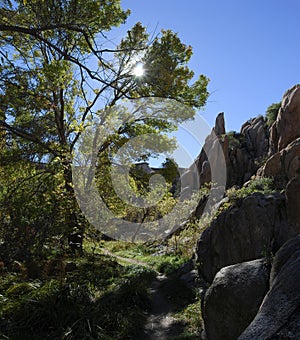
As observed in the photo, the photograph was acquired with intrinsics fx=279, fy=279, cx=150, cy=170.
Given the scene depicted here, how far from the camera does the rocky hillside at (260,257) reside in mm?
2195

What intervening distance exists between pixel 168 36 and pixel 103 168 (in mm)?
5829

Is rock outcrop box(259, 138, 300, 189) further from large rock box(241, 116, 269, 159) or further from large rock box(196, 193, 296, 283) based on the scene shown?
large rock box(241, 116, 269, 159)

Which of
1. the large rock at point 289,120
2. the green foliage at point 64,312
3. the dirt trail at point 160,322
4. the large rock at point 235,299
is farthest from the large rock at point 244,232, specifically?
the large rock at point 289,120

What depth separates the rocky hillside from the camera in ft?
7.20

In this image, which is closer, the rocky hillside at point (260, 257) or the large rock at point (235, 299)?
the rocky hillside at point (260, 257)

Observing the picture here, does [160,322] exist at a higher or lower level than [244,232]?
lower

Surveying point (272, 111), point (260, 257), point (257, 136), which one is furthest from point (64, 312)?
point (257, 136)

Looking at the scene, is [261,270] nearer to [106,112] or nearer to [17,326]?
[17,326]

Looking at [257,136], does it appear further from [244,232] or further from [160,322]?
[160,322]

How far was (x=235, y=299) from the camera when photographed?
3.93 m

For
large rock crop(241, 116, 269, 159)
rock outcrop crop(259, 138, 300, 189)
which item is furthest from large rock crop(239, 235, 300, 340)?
large rock crop(241, 116, 269, 159)

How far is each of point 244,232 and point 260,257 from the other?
126cm

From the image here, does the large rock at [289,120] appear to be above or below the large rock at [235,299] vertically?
above

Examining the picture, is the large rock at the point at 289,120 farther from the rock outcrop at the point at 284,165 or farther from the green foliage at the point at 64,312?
the green foliage at the point at 64,312
